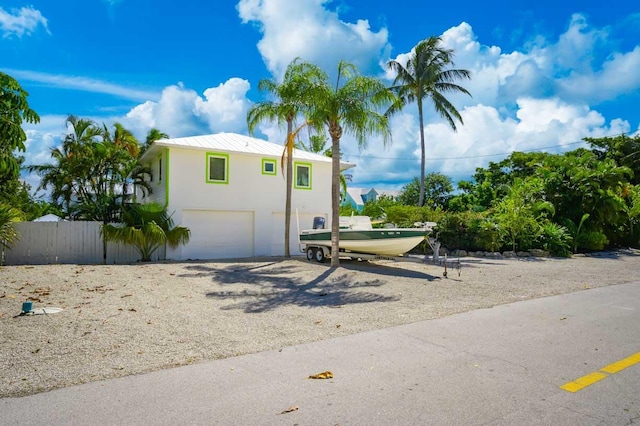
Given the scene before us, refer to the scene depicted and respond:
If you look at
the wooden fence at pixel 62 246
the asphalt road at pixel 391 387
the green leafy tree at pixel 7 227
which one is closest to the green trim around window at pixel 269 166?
the wooden fence at pixel 62 246

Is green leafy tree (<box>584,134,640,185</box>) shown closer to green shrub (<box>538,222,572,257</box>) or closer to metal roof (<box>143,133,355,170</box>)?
green shrub (<box>538,222,572,257</box>)

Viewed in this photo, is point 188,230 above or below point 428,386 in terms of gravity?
above

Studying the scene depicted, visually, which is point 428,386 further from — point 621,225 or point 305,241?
point 621,225

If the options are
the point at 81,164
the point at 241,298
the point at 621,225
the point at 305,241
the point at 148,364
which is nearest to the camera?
the point at 148,364

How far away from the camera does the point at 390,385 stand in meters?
4.26

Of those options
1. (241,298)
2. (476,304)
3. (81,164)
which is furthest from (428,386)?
(81,164)

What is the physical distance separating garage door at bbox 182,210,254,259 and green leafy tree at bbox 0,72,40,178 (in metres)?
10.1

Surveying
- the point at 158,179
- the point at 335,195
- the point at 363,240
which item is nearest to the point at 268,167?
the point at 158,179

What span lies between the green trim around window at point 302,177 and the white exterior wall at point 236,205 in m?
0.20

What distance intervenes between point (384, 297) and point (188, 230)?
10.5 metres

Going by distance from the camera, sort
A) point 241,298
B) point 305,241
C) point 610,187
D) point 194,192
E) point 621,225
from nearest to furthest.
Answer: point 241,298 → point 305,241 → point 194,192 → point 610,187 → point 621,225

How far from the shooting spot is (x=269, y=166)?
64.8 feet

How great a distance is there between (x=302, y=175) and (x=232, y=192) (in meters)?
3.59

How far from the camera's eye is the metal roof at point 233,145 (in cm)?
1786
